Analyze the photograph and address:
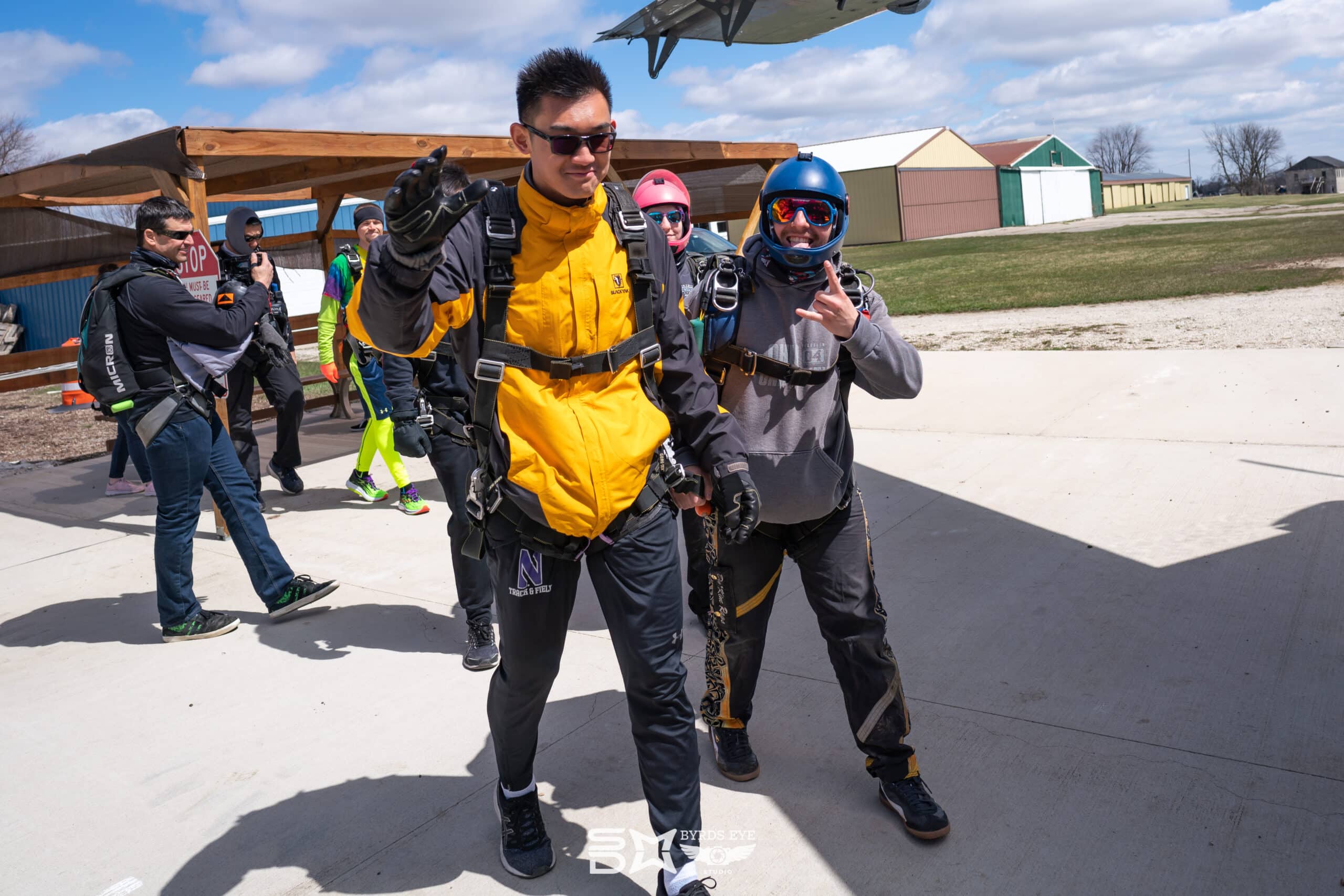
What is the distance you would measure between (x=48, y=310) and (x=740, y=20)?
24.9 m

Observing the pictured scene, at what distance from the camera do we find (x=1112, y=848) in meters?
2.63

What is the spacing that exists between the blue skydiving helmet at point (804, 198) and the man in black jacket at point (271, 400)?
469 cm

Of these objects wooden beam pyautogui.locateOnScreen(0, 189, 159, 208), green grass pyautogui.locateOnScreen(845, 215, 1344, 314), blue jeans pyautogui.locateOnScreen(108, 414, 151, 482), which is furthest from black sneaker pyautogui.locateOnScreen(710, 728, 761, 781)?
green grass pyautogui.locateOnScreen(845, 215, 1344, 314)

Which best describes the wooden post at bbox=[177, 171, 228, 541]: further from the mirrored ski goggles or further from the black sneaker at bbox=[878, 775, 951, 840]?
the black sneaker at bbox=[878, 775, 951, 840]

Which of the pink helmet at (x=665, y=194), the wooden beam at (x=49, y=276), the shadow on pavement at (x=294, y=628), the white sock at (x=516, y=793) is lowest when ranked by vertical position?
the shadow on pavement at (x=294, y=628)

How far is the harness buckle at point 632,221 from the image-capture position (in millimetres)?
2473

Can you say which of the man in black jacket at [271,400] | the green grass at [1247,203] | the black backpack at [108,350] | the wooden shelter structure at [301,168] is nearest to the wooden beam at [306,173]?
the wooden shelter structure at [301,168]

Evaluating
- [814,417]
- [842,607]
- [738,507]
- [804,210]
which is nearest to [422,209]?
[738,507]

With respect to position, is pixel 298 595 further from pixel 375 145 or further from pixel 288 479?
pixel 375 145

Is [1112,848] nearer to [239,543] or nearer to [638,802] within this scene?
[638,802]

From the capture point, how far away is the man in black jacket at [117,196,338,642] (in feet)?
14.8

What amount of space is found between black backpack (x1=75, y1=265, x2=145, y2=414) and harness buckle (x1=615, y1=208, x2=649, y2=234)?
3099 millimetres

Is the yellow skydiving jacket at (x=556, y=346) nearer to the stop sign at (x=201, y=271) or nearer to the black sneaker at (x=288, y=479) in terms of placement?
the stop sign at (x=201, y=271)

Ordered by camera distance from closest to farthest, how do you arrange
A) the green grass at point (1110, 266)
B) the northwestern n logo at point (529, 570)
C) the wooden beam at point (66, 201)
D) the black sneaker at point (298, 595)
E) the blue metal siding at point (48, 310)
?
1. the northwestern n logo at point (529, 570)
2. the black sneaker at point (298, 595)
3. the wooden beam at point (66, 201)
4. the green grass at point (1110, 266)
5. the blue metal siding at point (48, 310)
